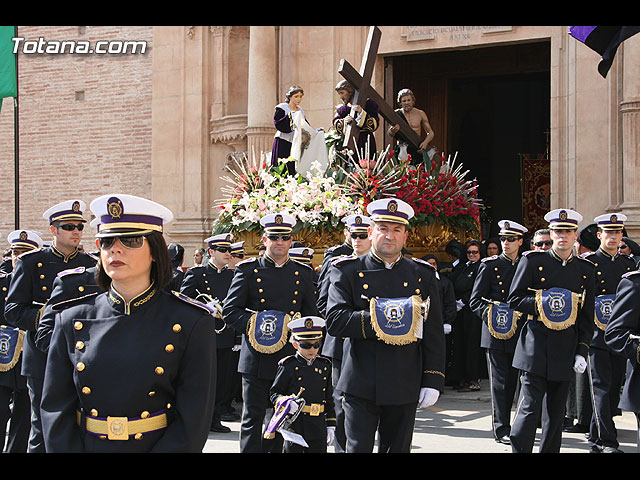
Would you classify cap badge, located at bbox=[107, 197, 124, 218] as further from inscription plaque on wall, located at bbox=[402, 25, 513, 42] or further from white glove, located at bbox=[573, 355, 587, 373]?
inscription plaque on wall, located at bbox=[402, 25, 513, 42]

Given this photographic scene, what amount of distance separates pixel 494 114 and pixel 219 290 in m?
16.9

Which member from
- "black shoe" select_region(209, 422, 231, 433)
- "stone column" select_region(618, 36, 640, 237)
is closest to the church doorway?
"stone column" select_region(618, 36, 640, 237)

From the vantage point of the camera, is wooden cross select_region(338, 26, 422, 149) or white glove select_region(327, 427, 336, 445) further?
wooden cross select_region(338, 26, 422, 149)

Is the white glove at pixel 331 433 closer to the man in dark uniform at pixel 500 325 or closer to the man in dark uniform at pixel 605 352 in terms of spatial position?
the man in dark uniform at pixel 500 325

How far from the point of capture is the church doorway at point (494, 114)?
19609 mm

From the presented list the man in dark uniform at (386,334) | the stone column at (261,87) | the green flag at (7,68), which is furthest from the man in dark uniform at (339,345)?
the green flag at (7,68)

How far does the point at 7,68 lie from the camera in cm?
1744

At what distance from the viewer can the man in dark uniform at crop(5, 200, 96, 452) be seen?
6852 millimetres

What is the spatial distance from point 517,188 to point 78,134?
11783 mm

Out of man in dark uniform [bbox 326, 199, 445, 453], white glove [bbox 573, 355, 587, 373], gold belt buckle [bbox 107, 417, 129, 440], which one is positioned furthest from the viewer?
white glove [bbox 573, 355, 587, 373]

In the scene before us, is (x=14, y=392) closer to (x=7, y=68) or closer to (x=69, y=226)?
(x=69, y=226)

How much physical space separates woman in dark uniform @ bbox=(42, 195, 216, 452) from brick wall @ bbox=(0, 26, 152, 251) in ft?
53.1
